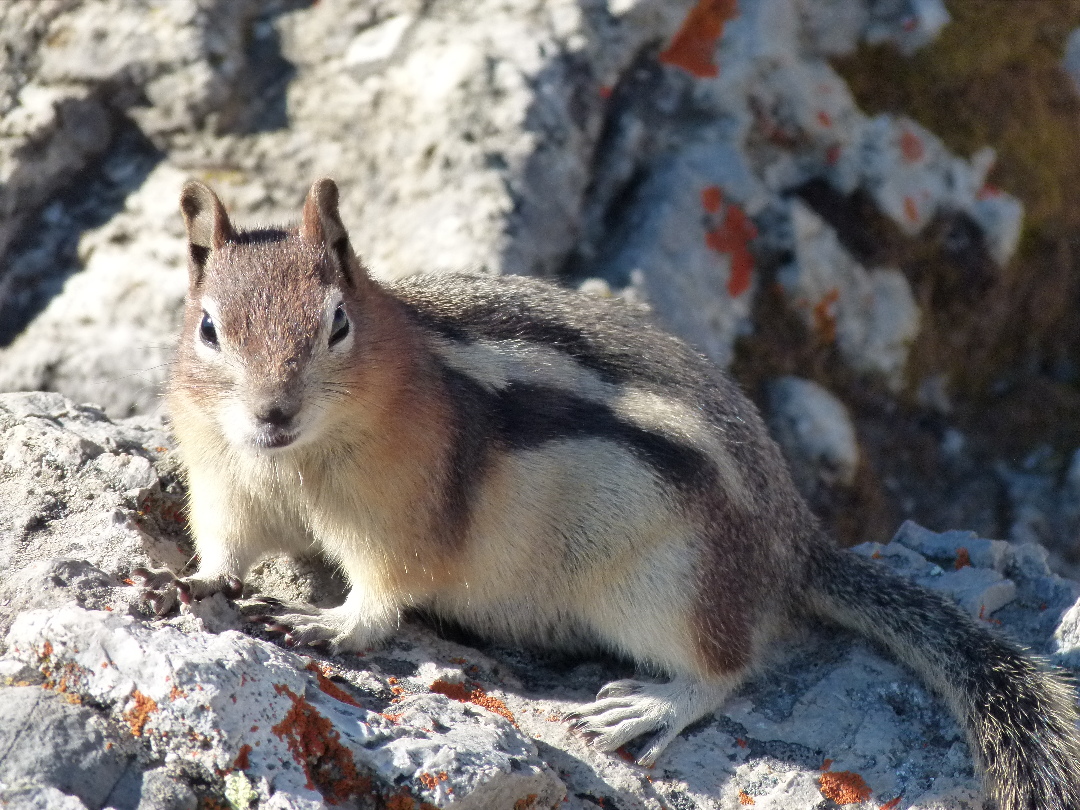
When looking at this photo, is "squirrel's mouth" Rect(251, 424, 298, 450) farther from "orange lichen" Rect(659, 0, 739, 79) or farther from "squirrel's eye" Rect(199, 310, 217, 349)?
"orange lichen" Rect(659, 0, 739, 79)

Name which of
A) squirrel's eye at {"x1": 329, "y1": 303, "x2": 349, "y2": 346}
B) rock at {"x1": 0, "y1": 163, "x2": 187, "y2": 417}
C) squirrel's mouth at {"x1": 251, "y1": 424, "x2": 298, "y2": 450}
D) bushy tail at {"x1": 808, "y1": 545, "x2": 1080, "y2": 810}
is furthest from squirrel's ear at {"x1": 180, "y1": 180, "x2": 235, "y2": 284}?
bushy tail at {"x1": 808, "y1": 545, "x2": 1080, "y2": 810}

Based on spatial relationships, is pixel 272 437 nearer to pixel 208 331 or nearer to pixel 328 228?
pixel 208 331

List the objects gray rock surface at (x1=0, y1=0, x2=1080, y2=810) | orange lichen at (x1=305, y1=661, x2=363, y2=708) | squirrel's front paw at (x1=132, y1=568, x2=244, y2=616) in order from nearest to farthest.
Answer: orange lichen at (x1=305, y1=661, x2=363, y2=708) < squirrel's front paw at (x1=132, y1=568, x2=244, y2=616) < gray rock surface at (x1=0, y1=0, x2=1080, y2=810)

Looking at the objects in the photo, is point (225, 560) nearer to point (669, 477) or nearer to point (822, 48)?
point (669, 477)

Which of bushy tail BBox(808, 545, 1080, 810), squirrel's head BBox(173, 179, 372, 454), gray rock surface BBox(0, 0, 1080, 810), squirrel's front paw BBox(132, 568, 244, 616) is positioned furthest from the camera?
gray rock surface BBox(0, 0, 1080, 810)

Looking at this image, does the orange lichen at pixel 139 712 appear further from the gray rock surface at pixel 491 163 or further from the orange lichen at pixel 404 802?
the gray rock surface at pixel 491 163

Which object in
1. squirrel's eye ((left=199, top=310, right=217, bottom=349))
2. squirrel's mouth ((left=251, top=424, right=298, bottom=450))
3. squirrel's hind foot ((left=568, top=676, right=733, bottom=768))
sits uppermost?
squirrel's eye ((left=199, top=310, right=217, bottom=349))
